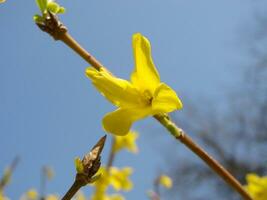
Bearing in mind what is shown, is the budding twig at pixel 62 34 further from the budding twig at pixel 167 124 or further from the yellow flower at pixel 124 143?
the yellow flower at pixel 124 143

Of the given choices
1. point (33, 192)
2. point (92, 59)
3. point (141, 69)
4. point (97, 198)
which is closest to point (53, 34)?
point (92, 59)

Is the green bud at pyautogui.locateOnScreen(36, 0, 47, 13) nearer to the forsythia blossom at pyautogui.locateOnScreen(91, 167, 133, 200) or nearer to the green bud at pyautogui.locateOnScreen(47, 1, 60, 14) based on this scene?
the green bud at pyautogui.locateOnScreen(47, 1, 60, 14)

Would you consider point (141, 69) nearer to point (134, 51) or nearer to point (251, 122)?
point (134, 51)

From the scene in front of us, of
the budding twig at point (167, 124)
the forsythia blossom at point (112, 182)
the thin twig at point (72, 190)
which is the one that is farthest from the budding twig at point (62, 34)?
the forsythia blossom at point (112, 182)

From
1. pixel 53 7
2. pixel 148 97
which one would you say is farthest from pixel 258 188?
pixel 53 7

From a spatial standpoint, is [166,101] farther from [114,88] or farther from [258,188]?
[258,188]
